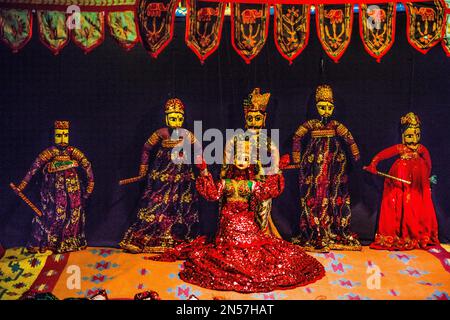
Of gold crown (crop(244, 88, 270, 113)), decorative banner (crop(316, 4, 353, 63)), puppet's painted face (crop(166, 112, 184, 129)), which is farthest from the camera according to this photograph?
puppet's painted face (crop(166, 112, 184, 129))

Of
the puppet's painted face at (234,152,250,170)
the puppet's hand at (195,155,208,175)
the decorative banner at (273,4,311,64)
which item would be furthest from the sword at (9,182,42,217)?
the decorative banner at (273,4,311,64)

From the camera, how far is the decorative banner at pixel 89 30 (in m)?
5.04

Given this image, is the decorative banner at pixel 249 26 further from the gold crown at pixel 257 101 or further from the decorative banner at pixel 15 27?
the decorative banner at pixel 15 27

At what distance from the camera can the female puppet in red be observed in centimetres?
527

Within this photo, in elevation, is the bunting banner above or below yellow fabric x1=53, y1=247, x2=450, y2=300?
above

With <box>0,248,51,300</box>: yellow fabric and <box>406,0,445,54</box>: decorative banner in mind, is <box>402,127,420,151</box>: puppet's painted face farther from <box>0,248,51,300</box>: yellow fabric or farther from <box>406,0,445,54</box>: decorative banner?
<box>0,248,51,300</box>: yellow fabric

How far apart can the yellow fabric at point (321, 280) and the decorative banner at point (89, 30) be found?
221 centimetres

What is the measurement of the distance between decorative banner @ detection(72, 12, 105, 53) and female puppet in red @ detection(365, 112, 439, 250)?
10.4ft

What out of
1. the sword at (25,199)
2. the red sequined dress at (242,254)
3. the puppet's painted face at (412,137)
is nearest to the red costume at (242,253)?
the red sequined dress at (242,254)

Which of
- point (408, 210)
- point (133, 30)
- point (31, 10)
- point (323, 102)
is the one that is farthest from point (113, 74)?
point (408, 210)

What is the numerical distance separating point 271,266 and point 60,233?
2.33 m

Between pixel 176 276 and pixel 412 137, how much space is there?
288 centimetres

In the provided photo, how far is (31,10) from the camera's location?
16.6ft
